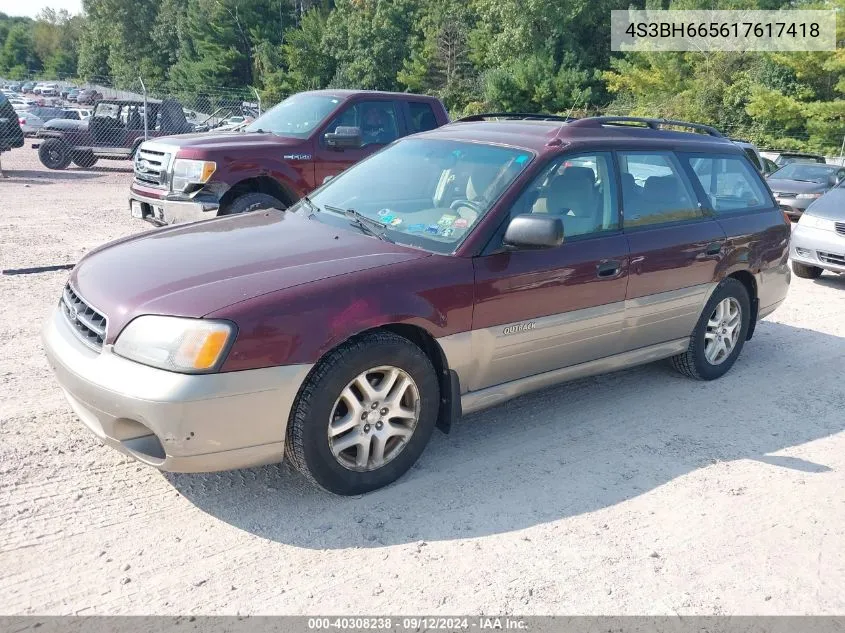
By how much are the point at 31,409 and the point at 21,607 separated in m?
1.76

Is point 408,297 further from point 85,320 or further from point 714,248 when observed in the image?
point 714,248

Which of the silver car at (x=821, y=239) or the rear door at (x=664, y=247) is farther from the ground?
the rear door at (x=664, y=247)

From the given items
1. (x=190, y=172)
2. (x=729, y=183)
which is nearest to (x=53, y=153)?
(x=190, y=172)

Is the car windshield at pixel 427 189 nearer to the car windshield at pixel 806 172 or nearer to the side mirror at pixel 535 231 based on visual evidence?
the side mirror at pixel 535 231

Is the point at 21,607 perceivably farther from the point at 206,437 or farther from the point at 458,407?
Answer: the point at 458,407

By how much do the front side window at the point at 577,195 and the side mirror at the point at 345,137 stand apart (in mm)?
4237

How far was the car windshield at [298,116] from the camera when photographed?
A: 866 centimetres

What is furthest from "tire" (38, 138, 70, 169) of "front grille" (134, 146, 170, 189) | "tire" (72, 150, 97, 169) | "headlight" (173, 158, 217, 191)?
"headlight" (173, 158, 217, 191)

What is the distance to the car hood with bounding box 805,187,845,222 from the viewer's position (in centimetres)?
860

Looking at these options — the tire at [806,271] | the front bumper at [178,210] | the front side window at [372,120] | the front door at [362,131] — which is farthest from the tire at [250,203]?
the tire at [806,271]

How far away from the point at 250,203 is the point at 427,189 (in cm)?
419

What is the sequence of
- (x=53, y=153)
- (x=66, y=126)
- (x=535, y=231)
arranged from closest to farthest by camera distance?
(x=535, y=231), (x=53, y=153), (x=66, y=126)

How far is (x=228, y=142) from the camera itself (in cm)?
805

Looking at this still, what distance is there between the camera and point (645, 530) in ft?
11.1
